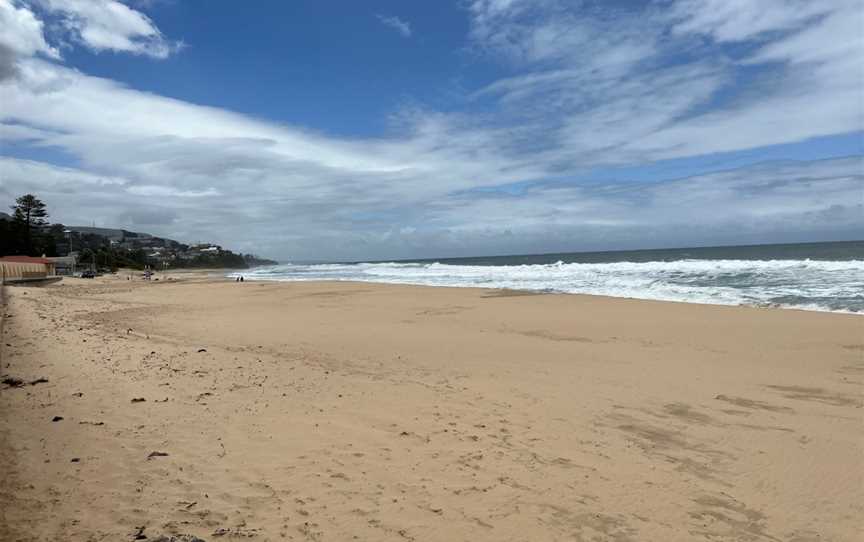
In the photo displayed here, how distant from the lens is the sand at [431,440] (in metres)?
3.45

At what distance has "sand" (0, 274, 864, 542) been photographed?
11.3ft

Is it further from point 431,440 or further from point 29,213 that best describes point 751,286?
point 29,213

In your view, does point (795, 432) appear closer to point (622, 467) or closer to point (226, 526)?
point (622, 467)

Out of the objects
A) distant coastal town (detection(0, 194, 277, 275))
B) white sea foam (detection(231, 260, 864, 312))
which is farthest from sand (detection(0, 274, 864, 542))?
distant coastal town (detection(0, 194, 277, 275))

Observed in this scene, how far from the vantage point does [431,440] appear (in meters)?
4.85

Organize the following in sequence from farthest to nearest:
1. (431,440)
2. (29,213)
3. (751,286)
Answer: (29,213)
(751,286)
(431,440)

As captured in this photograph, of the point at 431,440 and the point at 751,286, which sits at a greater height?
the point at 751,286

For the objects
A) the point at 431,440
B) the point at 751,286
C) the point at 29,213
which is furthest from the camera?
the point at 29,213

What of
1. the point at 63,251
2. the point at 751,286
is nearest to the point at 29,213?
the point at 63,251

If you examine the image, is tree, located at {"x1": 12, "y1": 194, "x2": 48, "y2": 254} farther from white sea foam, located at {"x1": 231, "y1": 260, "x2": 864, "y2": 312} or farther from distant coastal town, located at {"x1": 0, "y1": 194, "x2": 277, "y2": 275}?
white sea foam, located at {"x1": 231, "y1": 260, "x2": 864, "y2": 312}

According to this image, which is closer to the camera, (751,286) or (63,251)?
Answer: (751,286)

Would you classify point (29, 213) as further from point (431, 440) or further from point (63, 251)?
point (431, 440)

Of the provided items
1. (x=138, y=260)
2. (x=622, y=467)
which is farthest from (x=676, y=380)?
(x=138, y=260)

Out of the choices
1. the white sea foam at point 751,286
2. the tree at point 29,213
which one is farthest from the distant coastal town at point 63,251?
the white sea foam at point 751,286
